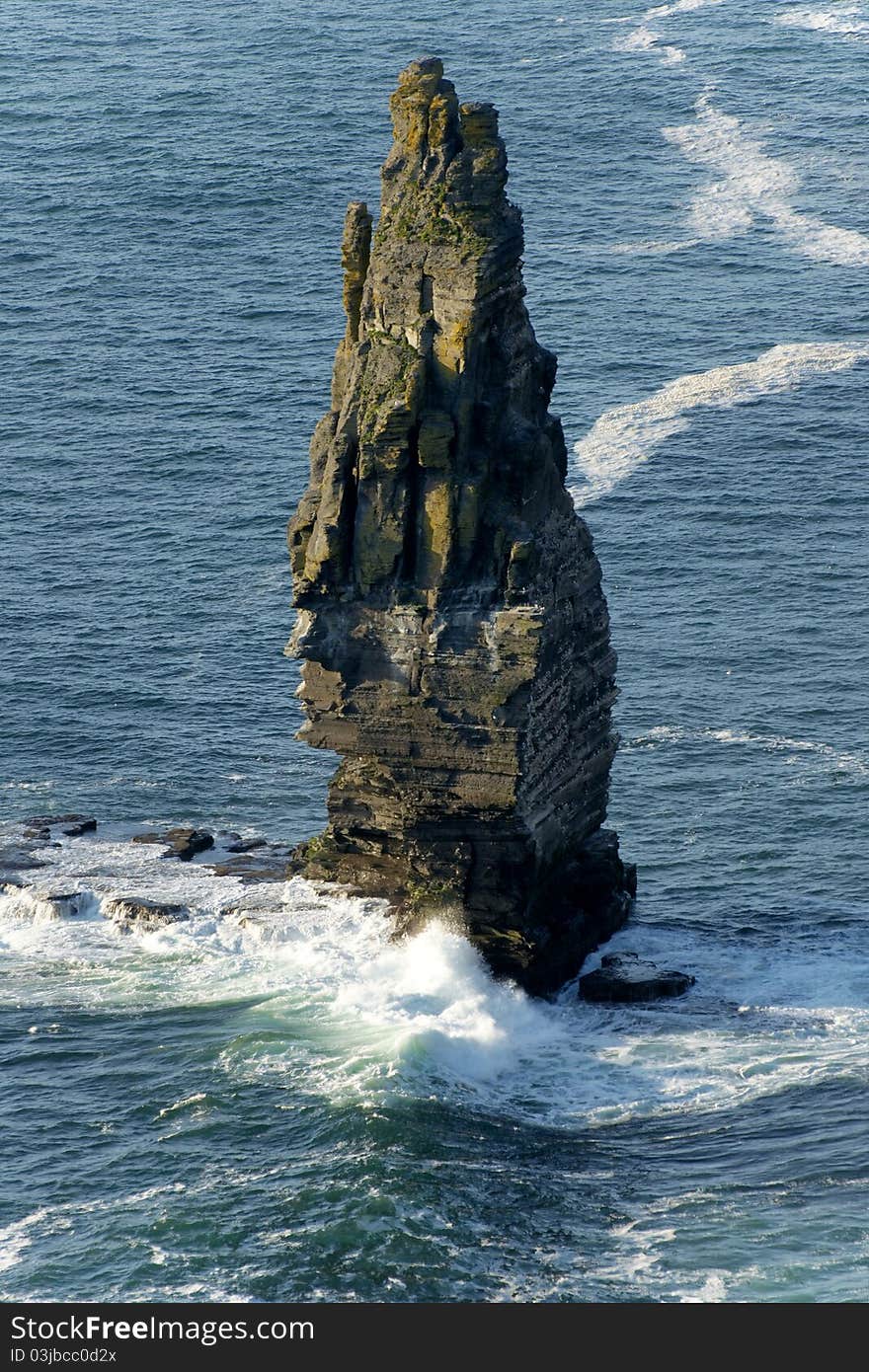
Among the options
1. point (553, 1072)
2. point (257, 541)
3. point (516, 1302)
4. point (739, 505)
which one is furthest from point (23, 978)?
point (739, 505)

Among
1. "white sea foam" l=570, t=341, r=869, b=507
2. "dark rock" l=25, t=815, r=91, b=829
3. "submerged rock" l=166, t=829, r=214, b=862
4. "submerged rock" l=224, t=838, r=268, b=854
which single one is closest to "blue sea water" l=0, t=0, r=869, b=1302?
"white sea foam" l=570, t=341, r=869, b=507

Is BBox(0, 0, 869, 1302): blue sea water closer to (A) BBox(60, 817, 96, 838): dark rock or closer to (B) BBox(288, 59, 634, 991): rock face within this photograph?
(A) BBox(60, 817, 96, 838): dark rock

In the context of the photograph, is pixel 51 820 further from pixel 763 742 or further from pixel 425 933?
pixel 763 742

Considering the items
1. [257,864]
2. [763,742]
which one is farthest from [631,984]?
[763,742]

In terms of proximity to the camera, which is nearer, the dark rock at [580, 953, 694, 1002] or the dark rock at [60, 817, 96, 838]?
the dark rock at [580, 953, 694, 1002]

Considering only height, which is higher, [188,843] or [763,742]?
[188,843]

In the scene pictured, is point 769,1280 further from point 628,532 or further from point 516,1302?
point 628,532

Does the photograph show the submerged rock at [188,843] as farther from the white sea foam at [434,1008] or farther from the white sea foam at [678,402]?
the white sea foam at [678,402]
